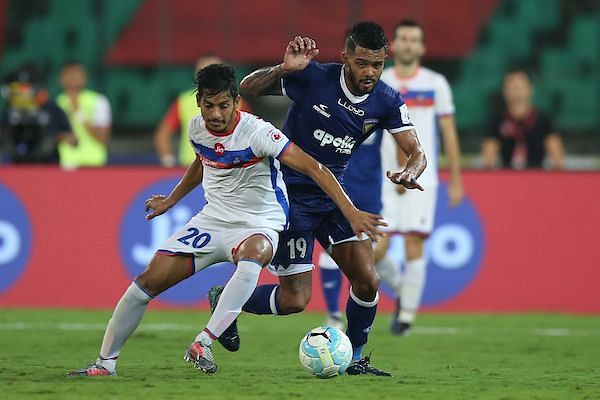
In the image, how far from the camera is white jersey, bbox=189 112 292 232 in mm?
6742

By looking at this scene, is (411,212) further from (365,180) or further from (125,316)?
(125,316)

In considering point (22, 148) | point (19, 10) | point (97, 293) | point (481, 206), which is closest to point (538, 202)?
point (481, 206)

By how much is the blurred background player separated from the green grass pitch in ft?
1.29

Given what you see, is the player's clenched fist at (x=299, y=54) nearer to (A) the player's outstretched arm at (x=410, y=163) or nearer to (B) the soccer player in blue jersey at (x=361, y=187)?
(A) the player's outstretched arm at (x=410, y=163)

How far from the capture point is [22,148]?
1227cm

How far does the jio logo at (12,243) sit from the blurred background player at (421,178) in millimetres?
3138

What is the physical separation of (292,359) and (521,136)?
231 inches

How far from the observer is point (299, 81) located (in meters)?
7.15

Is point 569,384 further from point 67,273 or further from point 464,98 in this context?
point 464,98

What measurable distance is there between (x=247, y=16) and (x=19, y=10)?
304 cm

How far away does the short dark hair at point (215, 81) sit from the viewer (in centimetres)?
657

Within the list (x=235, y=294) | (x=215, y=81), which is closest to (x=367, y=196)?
(x=235, y=294)

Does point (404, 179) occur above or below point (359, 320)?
above

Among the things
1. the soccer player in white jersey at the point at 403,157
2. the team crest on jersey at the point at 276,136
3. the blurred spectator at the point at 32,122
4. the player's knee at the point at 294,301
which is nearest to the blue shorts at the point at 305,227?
the player's knee at the point at 294,301
